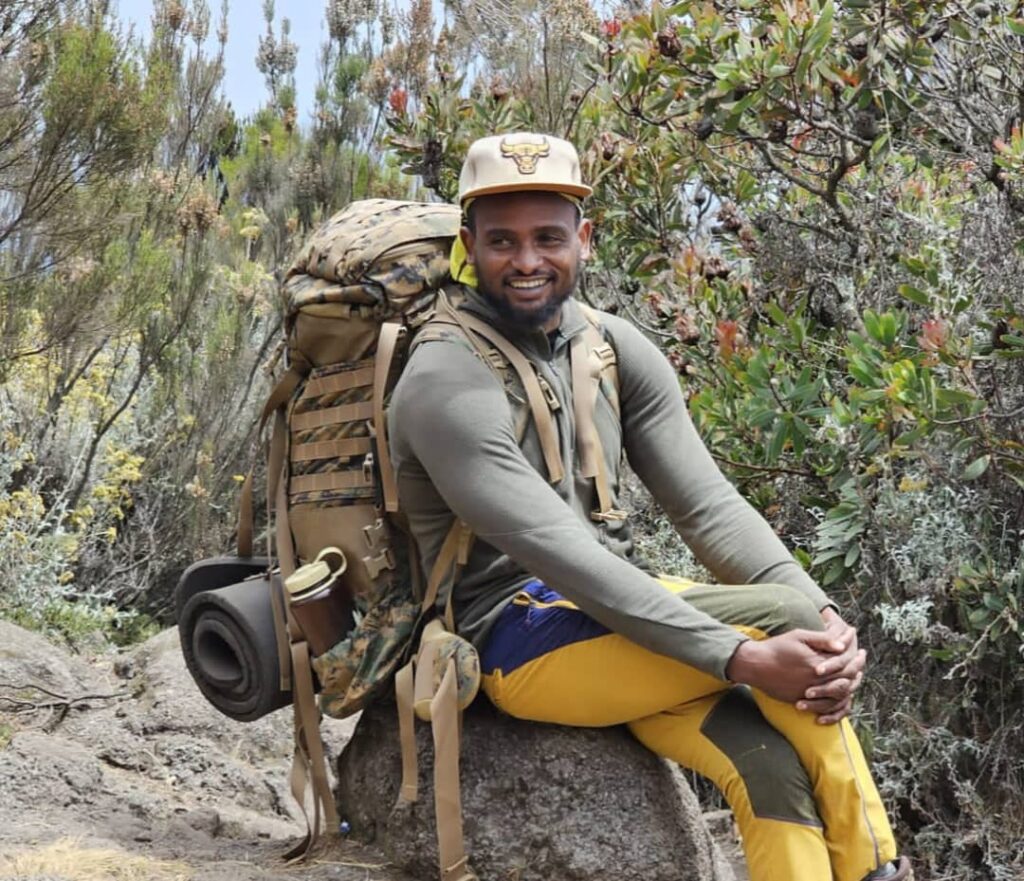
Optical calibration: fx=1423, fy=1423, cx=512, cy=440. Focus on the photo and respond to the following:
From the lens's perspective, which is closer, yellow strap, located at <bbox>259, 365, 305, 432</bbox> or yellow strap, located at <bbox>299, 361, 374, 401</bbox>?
yellow strap, located at <bbox>299, 361, 374, 401</bbox>

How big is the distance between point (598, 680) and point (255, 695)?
103cm

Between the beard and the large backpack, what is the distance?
0.18ft

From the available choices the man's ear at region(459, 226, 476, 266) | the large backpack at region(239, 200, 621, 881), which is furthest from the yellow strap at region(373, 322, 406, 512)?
the man's ear at region(459, 226, 476, 266)

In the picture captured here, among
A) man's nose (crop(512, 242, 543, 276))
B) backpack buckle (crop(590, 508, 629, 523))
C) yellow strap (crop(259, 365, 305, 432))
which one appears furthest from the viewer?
yellow strap (crop(259, 365, 305, 432))

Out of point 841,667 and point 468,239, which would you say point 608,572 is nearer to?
point 841,667

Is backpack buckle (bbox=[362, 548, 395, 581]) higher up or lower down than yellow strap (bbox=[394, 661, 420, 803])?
higher up

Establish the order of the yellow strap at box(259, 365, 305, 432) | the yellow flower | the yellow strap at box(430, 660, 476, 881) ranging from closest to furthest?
the yellow strap at box(430, 660, 476, 881), the yellow strap at box(259, 365, 305, 432), the yellow flower

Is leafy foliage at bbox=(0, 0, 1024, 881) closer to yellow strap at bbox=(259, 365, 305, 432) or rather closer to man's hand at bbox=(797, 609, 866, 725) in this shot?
man's hand at bbox=(797, 609, 866, 725)

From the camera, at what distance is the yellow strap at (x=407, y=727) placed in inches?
136

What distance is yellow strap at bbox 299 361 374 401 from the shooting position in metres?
3.61

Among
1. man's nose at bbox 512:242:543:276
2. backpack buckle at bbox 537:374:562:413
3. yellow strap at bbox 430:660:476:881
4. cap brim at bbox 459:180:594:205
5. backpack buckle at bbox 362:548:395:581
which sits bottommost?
yellow strap at bbox 430:660:476:881

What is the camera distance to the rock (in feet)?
11.5

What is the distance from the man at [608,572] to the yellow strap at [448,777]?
13 cm

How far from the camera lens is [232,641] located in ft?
12.5
